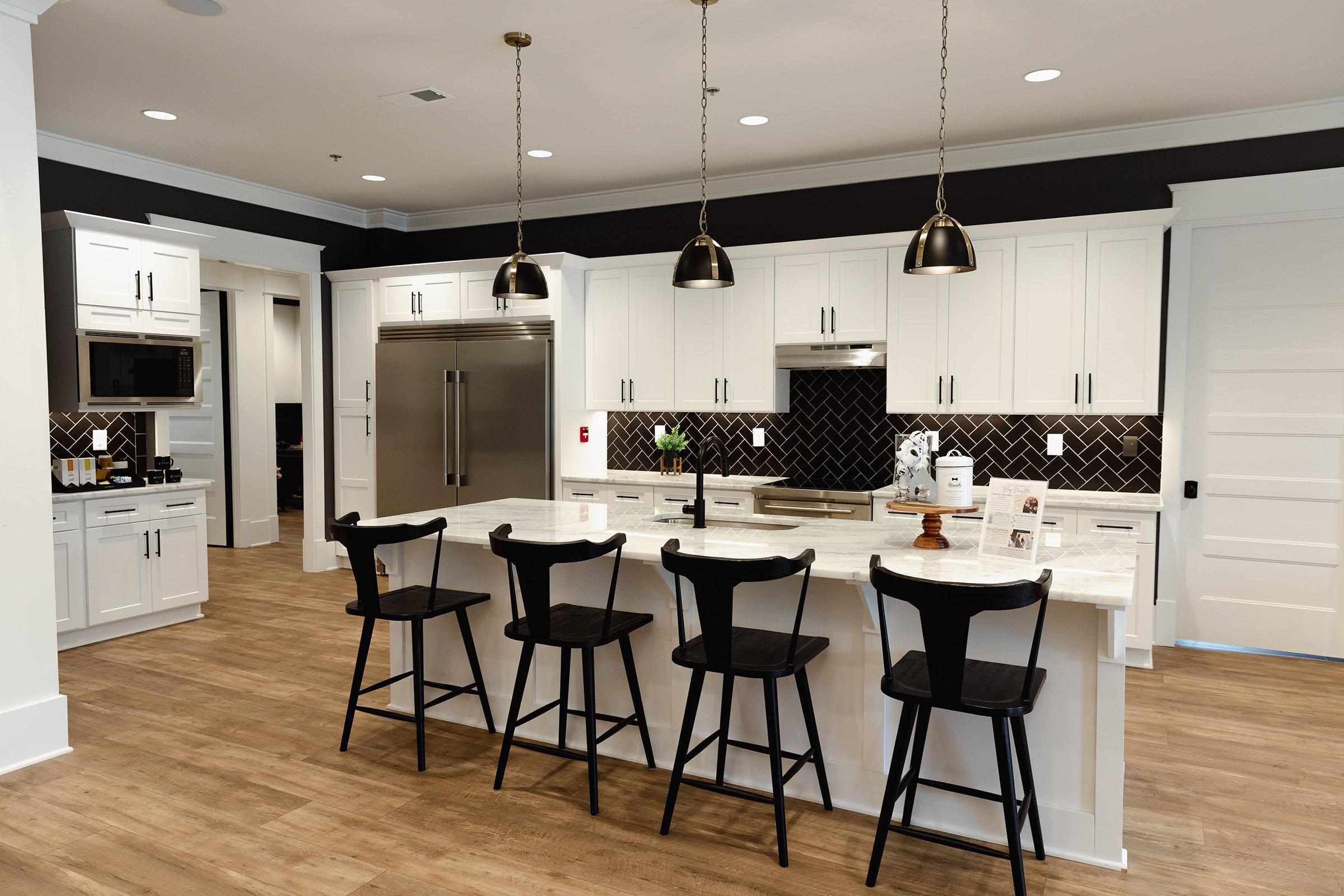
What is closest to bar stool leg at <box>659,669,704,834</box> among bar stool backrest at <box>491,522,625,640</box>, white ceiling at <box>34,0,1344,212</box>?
bar stool backrest at <box>491,522,625,640</box>

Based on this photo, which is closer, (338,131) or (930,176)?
(338,131)

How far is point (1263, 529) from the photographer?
4.73m

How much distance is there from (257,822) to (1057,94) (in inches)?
181

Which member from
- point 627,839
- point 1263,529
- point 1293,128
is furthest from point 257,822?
point 1293,128

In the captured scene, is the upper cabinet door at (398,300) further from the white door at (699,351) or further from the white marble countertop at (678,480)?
the white door at (699,351)

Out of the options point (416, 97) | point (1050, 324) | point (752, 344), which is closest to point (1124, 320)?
point (1050, 324)

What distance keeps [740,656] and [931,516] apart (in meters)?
0.84

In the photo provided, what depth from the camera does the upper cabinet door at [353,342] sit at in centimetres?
676

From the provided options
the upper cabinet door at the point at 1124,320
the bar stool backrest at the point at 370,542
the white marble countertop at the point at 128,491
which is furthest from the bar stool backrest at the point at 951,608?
the white marble countertop at the point at 128,491

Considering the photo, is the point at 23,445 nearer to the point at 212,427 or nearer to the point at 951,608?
the point at 951,608

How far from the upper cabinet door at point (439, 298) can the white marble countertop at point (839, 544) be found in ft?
8.62

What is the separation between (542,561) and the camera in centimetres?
285

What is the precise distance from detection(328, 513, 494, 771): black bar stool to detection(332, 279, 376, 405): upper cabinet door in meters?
3.51

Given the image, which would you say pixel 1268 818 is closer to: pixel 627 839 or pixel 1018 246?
pixel 627 839
